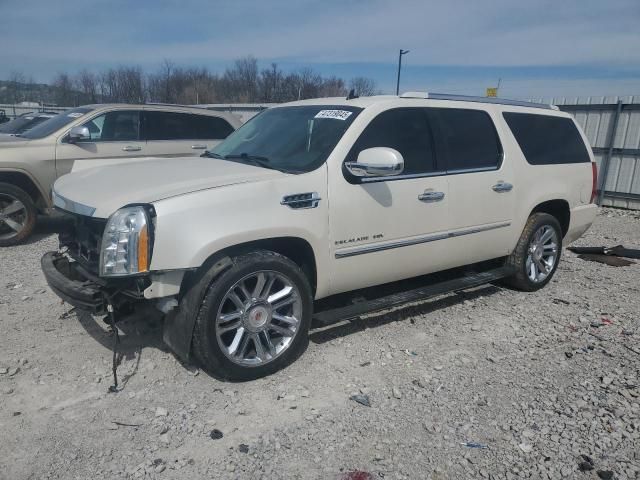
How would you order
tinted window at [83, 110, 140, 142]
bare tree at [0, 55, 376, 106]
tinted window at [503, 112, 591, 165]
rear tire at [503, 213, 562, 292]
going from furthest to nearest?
1. bare tree at [0, 55, 376, 106]
2. tinted window at [83, 110, 140, 142]
3. rear tire at [503, 213, 562, 292]
4. tinted window at [503, 112, 591, 165]

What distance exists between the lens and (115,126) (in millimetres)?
7340

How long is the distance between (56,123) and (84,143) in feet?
1.86

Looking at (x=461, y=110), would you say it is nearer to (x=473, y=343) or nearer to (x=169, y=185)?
(x=473, y=343)

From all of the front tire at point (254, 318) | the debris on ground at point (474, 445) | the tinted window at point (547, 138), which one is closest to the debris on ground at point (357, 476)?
the debris on ground at point (474, 445)

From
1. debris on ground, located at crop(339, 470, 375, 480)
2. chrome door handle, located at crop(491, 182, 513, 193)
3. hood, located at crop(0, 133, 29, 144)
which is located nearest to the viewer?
debris on ground, located at crop(339, 470, 375, 480)

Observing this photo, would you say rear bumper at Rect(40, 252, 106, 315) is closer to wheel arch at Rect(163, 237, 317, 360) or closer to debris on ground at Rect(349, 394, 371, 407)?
wheel arch at Rect(163, 237, 317, 360)

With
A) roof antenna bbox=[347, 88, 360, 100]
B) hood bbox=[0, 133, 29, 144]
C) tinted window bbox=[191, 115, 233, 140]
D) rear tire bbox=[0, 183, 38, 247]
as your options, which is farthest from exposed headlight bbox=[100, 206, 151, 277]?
tinted window bbox=[191, 115, 233, 140]

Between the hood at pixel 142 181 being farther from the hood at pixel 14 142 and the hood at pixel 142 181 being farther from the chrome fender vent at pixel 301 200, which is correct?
the hood at pixel 14 142

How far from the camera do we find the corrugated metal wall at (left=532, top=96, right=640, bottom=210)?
11172 millimetres

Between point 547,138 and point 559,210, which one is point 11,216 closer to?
point 547,138

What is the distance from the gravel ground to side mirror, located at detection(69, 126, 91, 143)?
280 centimetres

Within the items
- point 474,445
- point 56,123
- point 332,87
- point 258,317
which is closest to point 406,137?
point 258,317

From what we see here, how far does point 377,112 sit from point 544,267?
2819 mm

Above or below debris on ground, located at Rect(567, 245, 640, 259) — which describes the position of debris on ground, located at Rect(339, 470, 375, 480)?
below
